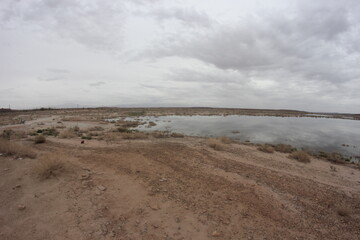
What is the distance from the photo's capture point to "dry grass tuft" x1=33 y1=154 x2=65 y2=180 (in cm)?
639

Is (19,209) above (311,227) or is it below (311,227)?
above

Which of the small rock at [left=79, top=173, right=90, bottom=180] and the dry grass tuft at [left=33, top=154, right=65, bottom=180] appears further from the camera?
the small rock at [left=79, top=173, right=90, bottom=180]

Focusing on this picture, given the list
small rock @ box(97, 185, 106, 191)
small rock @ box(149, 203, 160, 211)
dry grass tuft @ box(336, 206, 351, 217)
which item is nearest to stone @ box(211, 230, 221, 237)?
small rock @ box(149, 203, 160, 211)

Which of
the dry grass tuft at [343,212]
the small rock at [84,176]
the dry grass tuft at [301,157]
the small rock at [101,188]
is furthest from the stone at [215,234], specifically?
the dry grass tuft at [301,157]

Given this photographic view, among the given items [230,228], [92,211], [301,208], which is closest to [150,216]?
[92,211]

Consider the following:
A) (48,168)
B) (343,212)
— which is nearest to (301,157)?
(343,212)

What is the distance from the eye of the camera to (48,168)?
657 centimetres

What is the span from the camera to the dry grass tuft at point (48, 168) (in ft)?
21.0

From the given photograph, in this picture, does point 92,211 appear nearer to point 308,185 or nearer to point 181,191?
point 181,191

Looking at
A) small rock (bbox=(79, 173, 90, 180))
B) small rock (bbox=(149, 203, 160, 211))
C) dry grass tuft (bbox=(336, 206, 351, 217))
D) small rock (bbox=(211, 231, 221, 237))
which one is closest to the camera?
small rock (bbox=(211, 231, 221, 237))

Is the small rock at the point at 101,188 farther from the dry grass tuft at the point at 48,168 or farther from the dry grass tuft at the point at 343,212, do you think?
the dry grass tuft at the point at 343,212

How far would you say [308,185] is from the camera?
784 centimetres

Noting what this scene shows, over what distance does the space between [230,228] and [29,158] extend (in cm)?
875

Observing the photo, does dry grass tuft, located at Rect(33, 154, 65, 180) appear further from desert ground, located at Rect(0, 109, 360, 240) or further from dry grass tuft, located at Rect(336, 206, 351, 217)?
dry grass tuft, located at Rect(336, 206, 351, 217)
